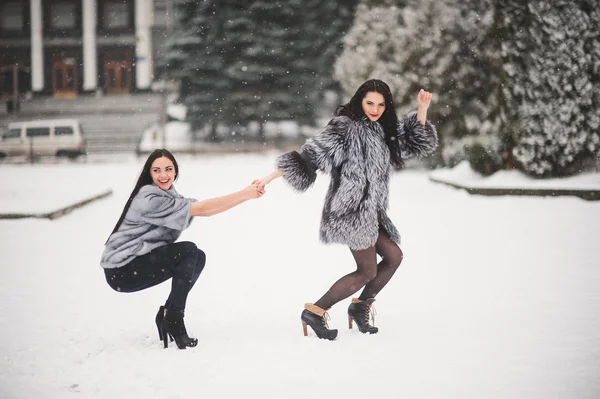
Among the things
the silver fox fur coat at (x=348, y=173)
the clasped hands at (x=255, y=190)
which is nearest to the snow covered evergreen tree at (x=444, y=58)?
the silver fox fur coat at (x=348, y=173)

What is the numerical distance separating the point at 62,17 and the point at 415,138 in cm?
5330

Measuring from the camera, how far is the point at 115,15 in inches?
2064

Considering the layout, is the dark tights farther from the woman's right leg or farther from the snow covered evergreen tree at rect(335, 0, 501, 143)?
the snow covered evergreen tree at rect(335, 0, 501, 143)

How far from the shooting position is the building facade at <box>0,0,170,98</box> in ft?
169

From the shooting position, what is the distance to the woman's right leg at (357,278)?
4.56 meters

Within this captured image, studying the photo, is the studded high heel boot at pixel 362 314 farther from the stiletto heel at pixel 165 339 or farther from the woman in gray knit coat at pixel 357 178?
the stiletto heel at pixel 165 339

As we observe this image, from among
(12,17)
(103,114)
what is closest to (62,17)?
(12,17)

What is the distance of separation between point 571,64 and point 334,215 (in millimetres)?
10753

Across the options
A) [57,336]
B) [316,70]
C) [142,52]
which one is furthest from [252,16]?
[57,336]

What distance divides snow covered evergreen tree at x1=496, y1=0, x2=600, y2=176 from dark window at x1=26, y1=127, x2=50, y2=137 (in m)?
22.3

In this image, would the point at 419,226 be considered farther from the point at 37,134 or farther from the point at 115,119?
the point at 115,119

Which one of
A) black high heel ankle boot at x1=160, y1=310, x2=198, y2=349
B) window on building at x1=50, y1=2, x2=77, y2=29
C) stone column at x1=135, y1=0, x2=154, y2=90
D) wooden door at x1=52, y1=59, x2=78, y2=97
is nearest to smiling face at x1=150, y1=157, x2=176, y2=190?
black high heel ankle boot at x1=160, y1=310, x2=198, y2=349

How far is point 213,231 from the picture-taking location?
10.3 metres

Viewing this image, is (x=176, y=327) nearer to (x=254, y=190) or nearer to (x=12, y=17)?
(x=254, y=190)
